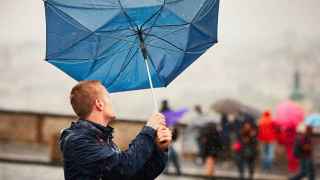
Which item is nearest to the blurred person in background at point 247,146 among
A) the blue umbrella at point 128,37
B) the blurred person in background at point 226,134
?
the blurred person in background at point 226,134

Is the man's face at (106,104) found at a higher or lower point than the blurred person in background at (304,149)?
higher

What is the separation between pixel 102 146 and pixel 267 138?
45.6 feet

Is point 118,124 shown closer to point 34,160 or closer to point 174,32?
point 34,160

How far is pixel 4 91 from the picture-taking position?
22.2 m

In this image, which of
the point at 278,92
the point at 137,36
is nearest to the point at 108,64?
the point at 137,36

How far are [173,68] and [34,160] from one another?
13566 mm

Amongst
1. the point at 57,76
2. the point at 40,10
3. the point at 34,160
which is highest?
the point at 40,10

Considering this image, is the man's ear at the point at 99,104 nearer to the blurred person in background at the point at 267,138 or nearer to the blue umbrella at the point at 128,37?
the blue umbrella at the point at 128,37

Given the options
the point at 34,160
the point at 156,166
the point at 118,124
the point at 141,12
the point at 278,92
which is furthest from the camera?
the point at 278,92

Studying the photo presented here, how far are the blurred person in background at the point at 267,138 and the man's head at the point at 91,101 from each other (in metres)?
12.8

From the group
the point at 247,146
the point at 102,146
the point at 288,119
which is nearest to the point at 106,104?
the point at 102,146

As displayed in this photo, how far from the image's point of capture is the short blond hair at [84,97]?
3496 mm

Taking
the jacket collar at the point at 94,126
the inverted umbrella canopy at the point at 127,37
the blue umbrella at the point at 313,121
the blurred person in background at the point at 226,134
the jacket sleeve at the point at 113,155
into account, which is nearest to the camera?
the jacket sleeve at the point at 113,155

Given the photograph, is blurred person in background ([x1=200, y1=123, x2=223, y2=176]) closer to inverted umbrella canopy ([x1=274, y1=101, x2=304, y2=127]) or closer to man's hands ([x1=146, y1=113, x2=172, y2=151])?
inverted umbrella canopy ([x1=274, y1=101, x2=304, y2=127])
